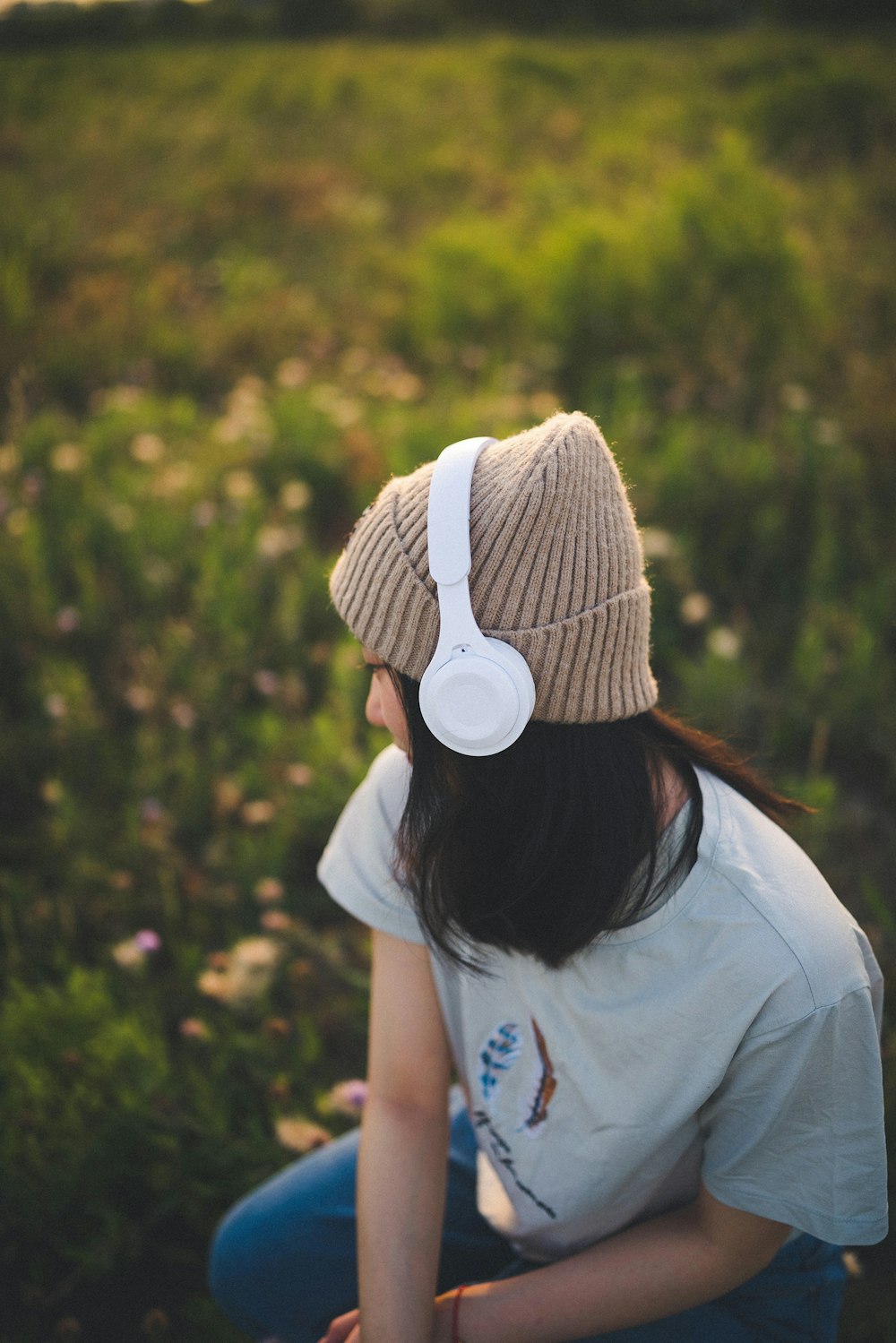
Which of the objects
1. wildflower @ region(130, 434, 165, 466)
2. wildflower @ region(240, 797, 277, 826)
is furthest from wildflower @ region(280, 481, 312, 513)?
wildflower @ region(240, 797, 277, 826)

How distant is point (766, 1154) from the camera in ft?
3.66

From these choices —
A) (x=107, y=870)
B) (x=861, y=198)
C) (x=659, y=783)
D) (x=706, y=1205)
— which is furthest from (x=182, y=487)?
(x=861, y=198)

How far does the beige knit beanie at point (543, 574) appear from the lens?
1.00 meters

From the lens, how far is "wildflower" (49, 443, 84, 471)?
3691mm

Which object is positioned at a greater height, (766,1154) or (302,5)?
(302,5)

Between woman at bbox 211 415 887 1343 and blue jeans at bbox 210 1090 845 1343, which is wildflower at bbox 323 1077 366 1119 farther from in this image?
woman at bbox 211 415 887 1343

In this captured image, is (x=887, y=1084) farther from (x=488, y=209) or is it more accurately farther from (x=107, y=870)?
(x=488, y=209)

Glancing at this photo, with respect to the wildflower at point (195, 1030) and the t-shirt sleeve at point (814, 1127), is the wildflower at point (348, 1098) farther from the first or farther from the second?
the t-shirt sleeve at point (814, 1127)

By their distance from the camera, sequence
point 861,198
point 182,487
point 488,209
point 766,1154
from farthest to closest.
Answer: point 488,209 → point 861,198 → point 182,487 → point 766,1154

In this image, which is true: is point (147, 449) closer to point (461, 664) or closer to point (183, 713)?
point (183, 713)

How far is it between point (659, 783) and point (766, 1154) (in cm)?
47

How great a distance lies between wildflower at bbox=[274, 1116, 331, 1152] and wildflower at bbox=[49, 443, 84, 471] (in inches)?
113

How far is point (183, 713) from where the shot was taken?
2.56 meters

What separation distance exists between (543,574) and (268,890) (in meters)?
1.38
